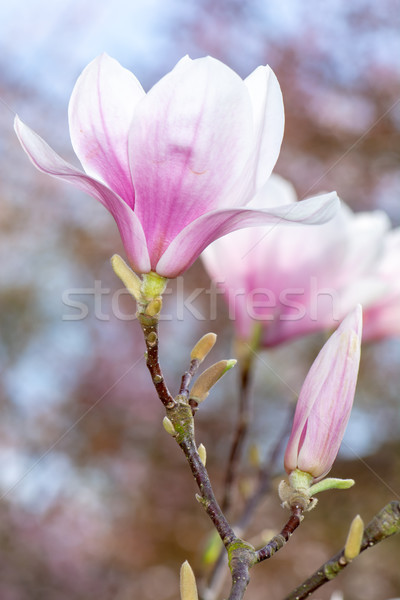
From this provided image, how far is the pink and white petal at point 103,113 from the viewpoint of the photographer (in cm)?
56

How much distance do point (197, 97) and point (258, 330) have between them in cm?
57

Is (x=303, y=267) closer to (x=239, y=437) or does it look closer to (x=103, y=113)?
(x=239, y=437)

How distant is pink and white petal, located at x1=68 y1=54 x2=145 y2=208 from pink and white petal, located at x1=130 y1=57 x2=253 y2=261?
31 mm

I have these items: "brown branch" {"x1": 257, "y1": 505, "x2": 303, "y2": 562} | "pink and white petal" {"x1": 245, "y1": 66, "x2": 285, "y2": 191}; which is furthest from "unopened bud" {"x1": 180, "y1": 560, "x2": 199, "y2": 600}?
"pink and white petal" {"x1": 245, "y1": 66, "x2": 285, "y2": 191}

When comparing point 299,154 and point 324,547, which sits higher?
point 299,154

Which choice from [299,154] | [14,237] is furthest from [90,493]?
[299,154]

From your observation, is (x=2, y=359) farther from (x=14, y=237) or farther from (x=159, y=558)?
(x=159, y=558)

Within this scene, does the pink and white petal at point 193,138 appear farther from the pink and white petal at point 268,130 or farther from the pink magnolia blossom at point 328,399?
the pink magnolia blossom at point 328,399

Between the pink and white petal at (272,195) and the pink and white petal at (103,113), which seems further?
the pink and white petal at (272,195)

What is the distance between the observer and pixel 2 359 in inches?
100

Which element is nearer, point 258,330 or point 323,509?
point 258,330

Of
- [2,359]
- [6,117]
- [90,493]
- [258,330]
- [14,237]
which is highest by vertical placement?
[6,117]

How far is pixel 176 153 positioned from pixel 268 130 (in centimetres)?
8

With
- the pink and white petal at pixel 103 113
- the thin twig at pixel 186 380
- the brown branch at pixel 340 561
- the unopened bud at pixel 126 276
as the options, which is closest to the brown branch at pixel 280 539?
the brown branch at pixel 340 561
